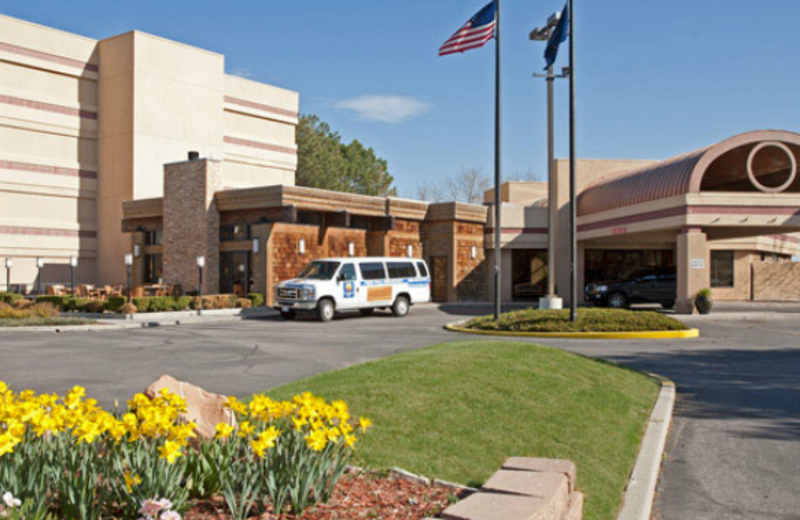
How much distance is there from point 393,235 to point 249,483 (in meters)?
30.0

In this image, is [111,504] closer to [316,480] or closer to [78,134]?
Answer: [316,480]

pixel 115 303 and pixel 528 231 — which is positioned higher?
pixel 528 231

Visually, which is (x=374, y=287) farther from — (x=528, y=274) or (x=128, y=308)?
(x=528, y=274)

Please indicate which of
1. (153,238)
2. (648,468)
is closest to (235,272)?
(153,238)

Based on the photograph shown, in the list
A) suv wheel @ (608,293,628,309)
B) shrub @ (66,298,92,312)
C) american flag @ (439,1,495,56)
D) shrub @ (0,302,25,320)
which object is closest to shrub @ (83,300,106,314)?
shrub @ (66,298,92,312)

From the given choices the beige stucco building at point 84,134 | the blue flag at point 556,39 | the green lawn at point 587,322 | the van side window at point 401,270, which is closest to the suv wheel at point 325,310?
the van side window at point 401,270

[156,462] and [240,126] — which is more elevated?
[240,126]

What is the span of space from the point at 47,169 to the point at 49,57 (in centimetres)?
638

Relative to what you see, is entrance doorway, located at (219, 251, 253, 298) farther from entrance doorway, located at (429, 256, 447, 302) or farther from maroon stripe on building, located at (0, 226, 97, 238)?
maroon stripe on building, located at (0, 226, 97, 238)

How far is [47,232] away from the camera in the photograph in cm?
4028

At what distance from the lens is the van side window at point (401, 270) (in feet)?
89.7

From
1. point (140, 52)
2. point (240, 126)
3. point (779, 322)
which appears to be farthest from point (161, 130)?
point (779, 322)

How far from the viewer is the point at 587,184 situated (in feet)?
120

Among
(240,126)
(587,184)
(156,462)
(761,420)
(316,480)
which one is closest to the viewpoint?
(156,462)
